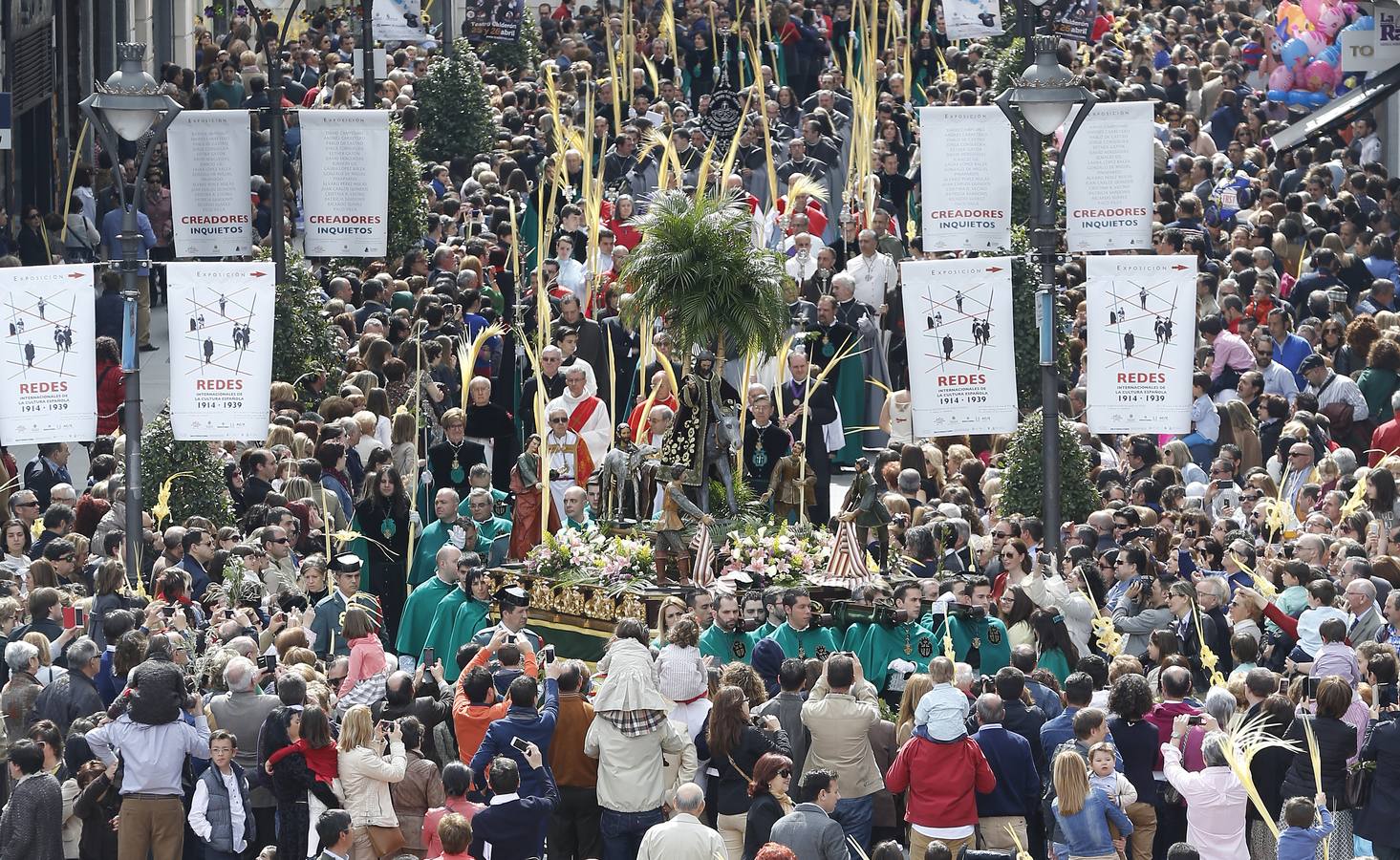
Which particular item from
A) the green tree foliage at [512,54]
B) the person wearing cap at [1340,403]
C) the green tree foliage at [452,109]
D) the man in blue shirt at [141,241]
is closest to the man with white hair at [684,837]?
the person wearing cap at [1340,403]

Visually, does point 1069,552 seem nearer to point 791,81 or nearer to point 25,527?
point 25,527

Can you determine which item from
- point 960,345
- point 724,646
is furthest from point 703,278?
point 724,646

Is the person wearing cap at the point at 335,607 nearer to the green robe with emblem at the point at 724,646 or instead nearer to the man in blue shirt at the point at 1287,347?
the green robe with emblem at the point at 724,646

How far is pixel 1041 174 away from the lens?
Answer: 17.4 m

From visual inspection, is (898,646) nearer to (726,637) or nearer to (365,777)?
(726,637)

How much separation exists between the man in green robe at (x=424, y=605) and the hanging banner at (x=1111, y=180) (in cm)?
519

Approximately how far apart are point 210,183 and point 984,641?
356 inches

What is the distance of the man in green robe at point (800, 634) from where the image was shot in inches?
617

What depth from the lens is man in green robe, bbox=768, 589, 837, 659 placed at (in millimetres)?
15672

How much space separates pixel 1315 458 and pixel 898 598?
5413mm

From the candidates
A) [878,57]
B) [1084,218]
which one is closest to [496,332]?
[1084,218]

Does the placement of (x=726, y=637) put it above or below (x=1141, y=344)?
below

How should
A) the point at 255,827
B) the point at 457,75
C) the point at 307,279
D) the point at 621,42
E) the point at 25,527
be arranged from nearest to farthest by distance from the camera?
the point at 255,827, the point at 25,527, the point at 307,279, the point at 457,75, the point at 621,42

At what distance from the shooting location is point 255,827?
14117mm
